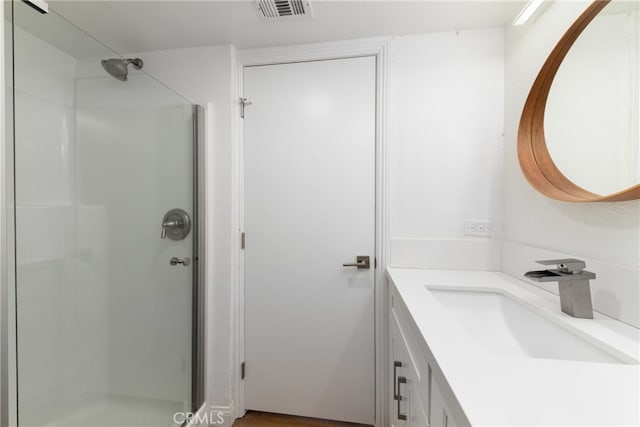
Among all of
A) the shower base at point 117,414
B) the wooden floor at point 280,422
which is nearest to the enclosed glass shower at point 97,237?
the shower base at point 117,414

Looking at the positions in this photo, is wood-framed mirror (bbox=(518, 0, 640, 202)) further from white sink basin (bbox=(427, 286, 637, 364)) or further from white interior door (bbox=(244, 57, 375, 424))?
white interior door (bbox=(244, 57, 375, 424))

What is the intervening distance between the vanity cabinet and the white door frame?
10.8 inches

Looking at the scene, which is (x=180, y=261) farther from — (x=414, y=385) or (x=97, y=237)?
(x=414, y=385)

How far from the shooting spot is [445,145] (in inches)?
54.5

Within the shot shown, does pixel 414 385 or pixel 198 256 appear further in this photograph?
pixel 198 256

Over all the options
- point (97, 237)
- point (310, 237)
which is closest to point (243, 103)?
point (310, 237)

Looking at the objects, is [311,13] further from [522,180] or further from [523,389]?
[523,389]

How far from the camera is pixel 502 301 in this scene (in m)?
1.04

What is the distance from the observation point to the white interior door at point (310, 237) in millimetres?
1456

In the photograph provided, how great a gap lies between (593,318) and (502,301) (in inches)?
11.7

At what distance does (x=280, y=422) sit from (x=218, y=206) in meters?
1.30

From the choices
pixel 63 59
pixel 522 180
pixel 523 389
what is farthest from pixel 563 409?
pixel 63 59

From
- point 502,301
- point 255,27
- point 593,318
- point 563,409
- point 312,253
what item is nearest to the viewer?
point 563,409

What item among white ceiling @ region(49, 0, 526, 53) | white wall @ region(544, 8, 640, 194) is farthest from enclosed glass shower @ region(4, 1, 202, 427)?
white wall @ region(544, 8, 640, 194)
